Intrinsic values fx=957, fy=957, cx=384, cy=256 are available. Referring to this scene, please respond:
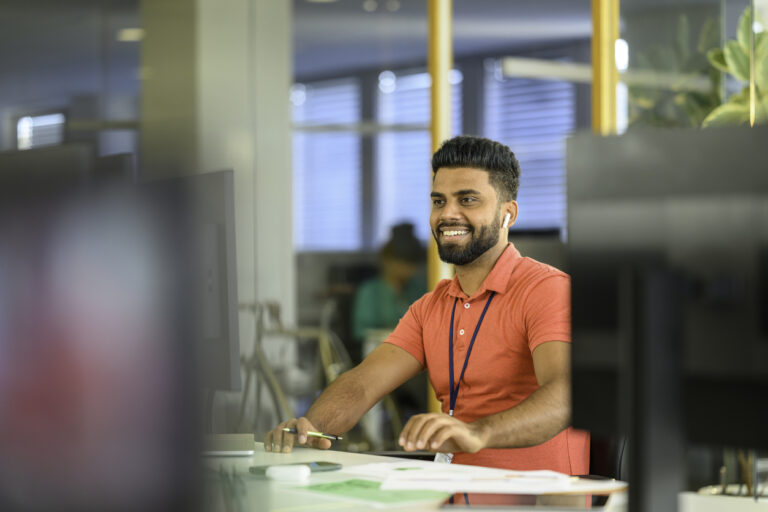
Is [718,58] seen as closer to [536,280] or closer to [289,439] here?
[536,280]

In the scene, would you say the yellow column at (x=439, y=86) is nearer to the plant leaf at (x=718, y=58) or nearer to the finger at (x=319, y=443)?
the plant leaf at (x=718, y=58)

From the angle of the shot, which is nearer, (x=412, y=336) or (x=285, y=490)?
(x=285, y=490)

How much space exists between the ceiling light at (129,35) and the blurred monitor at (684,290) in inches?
147

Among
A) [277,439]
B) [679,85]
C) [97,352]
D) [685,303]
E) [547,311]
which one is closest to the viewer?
[97,352]

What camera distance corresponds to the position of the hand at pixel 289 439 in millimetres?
2086

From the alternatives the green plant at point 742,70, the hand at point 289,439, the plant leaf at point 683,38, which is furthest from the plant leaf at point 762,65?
the hand at point 289,439

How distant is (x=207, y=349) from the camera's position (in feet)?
2.14

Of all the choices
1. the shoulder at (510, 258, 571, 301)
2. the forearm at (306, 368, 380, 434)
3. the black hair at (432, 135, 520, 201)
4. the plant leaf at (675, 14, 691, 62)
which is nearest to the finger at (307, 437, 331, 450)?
the forearm at (306, 368, 380, 434)

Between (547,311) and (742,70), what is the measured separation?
2251 millimetres

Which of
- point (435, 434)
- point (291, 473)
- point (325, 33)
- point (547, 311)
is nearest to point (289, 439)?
point (291, 473)

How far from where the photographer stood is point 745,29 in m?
4.05

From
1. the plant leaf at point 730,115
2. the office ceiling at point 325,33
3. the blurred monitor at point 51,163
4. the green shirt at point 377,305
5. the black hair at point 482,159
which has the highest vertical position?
the office ceiling at point 325,33

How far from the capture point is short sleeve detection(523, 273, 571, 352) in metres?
2.23

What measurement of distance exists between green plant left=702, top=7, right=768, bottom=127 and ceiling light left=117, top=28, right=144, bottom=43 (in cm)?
266
